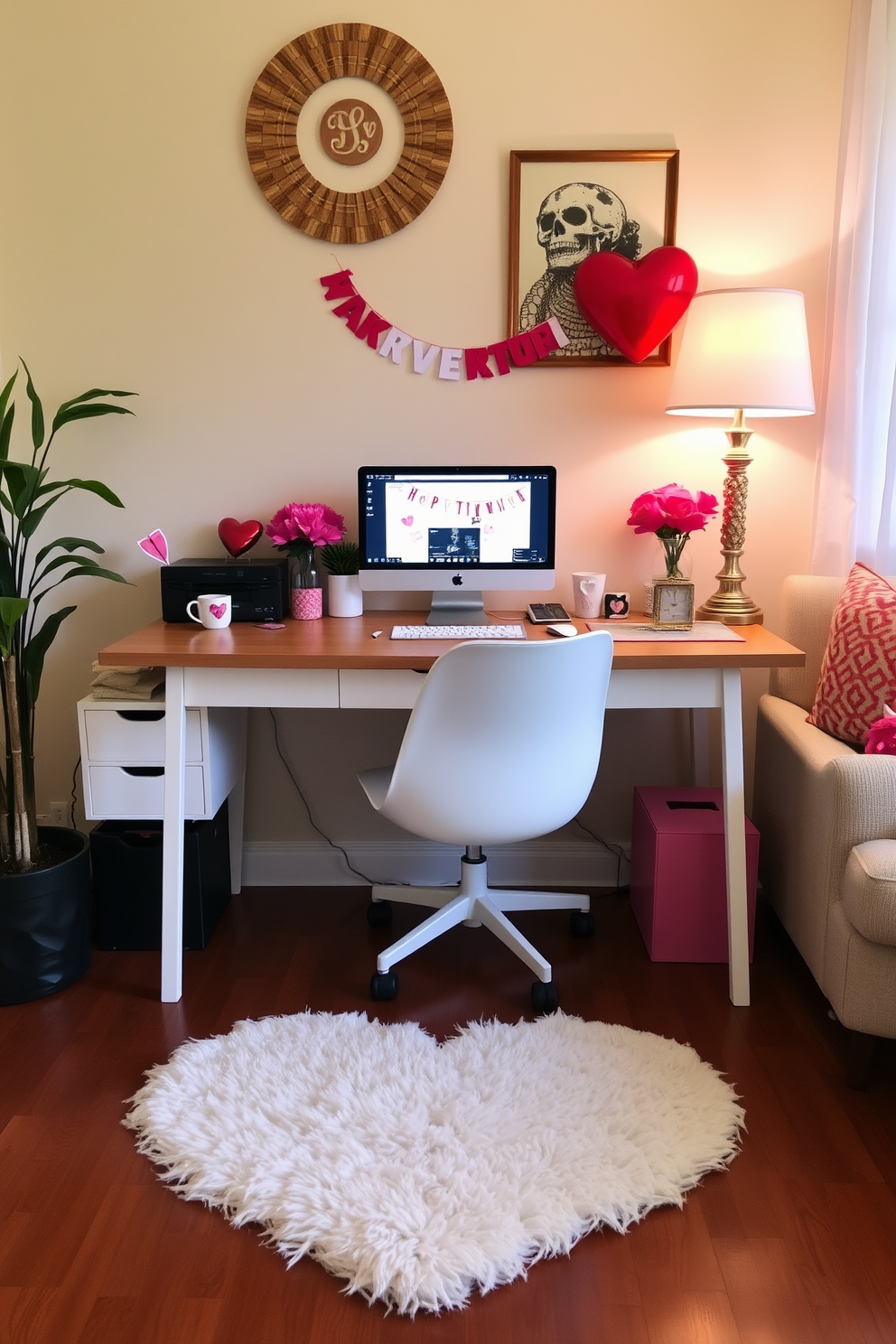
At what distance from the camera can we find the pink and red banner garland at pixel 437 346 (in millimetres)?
2646

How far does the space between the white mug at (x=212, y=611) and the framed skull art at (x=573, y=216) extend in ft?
3.32

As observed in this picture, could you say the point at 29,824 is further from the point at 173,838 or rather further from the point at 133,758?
the point at 173,838

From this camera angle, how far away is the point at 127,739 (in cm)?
239

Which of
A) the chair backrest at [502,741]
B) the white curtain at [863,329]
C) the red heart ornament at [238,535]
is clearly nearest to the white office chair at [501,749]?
the chair backrest at [502,741]

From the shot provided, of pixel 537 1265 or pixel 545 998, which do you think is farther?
pixel 545 998

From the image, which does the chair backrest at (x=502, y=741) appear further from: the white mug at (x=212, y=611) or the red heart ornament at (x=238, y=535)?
the red heart ornament at (x=238, y=535)

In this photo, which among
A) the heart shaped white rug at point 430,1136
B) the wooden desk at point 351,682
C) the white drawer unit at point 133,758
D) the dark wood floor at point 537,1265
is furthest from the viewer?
the white drawer unit at point 133,758

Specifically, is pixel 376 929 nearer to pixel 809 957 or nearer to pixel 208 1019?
pixel 208 1019

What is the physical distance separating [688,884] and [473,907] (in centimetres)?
51

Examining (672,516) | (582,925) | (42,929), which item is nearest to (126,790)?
(42,929)

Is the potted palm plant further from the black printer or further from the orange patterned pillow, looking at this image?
the orange patterned pillow

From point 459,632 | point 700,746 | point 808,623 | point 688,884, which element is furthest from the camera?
point 700,746

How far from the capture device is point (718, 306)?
2422 millimetres

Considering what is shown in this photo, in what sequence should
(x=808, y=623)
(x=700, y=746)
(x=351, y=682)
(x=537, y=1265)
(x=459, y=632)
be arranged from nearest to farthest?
(x=537, y=1265) < (x=351, y=682) < (x=459, y=632) < (x=808, y=623) < (x=700, y=746)
